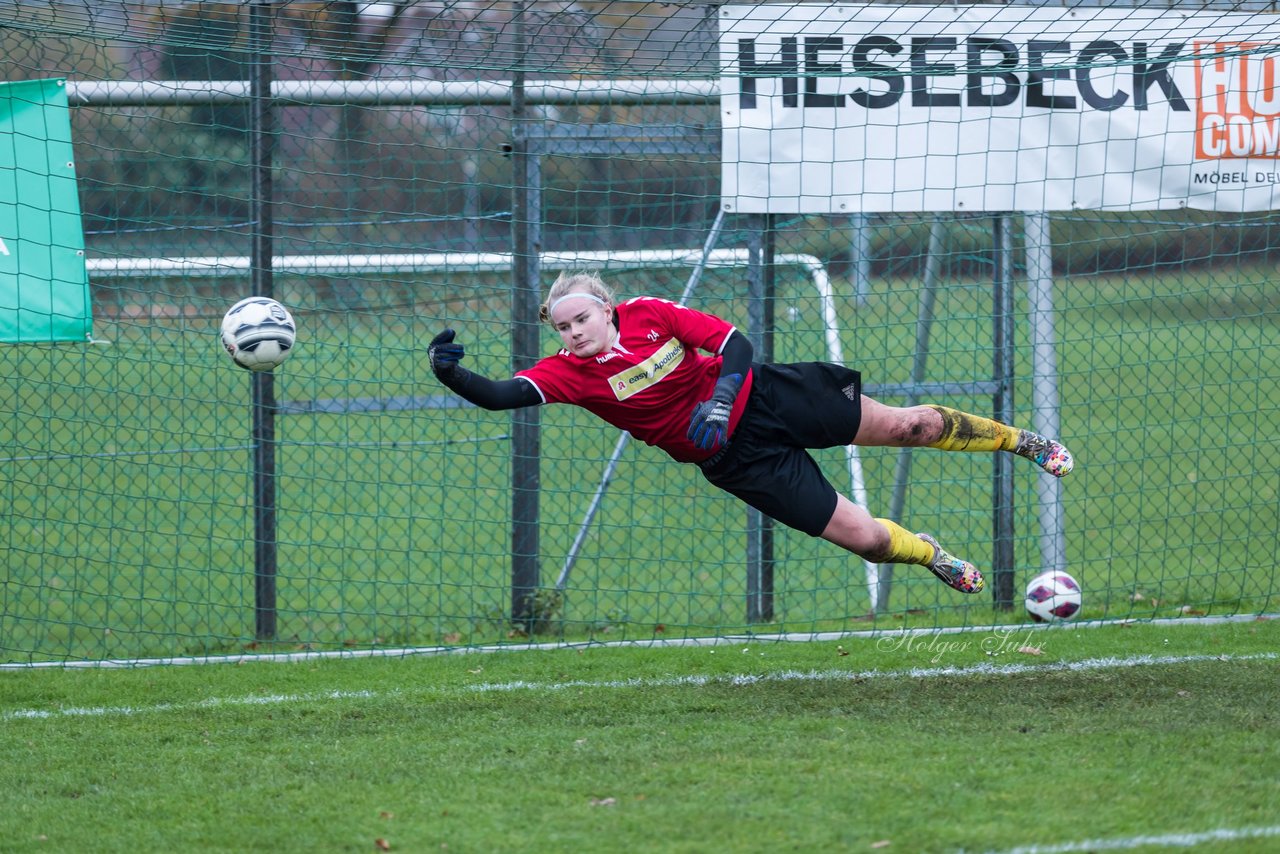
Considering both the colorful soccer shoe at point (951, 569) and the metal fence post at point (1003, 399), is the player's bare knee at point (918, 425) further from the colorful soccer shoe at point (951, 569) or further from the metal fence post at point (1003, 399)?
the metal fence post at point (1003, 399)

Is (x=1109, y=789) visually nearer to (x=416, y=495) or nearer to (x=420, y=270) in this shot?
(x=420, y=270)

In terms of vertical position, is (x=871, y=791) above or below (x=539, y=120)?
below

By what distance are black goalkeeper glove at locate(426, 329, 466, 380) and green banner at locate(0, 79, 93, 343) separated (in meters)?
2.28

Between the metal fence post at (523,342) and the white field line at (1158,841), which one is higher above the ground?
the metal fence post at (523,342)

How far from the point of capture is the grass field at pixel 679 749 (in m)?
3.53

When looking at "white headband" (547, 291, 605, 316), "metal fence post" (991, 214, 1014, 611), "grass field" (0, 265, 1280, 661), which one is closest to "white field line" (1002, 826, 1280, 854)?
"white headband" (547, 291, 605, 316)

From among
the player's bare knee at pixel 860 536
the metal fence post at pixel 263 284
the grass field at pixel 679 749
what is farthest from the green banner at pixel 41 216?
the player's bare knee at pixel 860 536

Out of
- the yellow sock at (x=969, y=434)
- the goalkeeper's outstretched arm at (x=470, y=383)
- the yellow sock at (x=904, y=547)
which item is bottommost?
the yellow sock at (x=904, y=547)

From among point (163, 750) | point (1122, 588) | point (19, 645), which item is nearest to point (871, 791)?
point (163, 750)

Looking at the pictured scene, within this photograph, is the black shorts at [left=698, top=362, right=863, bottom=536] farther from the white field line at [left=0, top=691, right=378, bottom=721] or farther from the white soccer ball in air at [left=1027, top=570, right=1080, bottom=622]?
the white field line at [left=0, top=691, right=378, bottom=721]

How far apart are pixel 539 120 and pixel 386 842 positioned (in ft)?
12.3

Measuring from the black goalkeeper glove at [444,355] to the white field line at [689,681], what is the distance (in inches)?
58.9

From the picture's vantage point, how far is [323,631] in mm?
6801

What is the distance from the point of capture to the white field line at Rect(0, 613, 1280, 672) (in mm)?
5867
